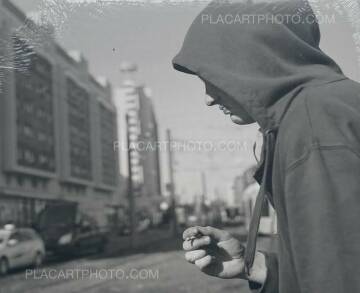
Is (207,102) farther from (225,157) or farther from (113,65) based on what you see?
(225,157)

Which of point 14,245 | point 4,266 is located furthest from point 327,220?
point 14,245

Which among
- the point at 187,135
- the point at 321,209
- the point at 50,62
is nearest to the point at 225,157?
the point at 187,135

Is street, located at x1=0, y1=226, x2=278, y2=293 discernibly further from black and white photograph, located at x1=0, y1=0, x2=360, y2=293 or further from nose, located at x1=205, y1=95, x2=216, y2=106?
nose, located at x1=205, y1=95, x2=216, y2=106

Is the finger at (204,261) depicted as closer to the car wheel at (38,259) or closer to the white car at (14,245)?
the car wheel at (38,259)

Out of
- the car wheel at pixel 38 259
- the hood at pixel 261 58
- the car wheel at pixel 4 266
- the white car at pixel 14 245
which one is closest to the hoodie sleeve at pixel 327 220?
the hood at pixel 261 58

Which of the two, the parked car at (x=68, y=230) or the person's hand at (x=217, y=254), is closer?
the person's hand at (x=217, y=254)

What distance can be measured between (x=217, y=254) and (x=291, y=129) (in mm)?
408

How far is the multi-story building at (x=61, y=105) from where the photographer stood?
8.33ft

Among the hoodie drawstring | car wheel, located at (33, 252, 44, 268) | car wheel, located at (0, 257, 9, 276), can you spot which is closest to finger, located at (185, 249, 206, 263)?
the hoodie drawstring

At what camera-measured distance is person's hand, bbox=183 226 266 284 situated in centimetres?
90

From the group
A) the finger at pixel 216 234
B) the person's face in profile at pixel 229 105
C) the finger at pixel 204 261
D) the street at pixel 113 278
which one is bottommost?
the street at pixel 113 278

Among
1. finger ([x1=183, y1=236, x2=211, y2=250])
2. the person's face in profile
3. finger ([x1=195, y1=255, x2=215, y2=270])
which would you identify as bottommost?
finger ([x1=195, y1=255, x2=215, y2=270])

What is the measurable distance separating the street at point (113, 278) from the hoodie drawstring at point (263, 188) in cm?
364

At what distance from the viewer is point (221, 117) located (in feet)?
9.50
